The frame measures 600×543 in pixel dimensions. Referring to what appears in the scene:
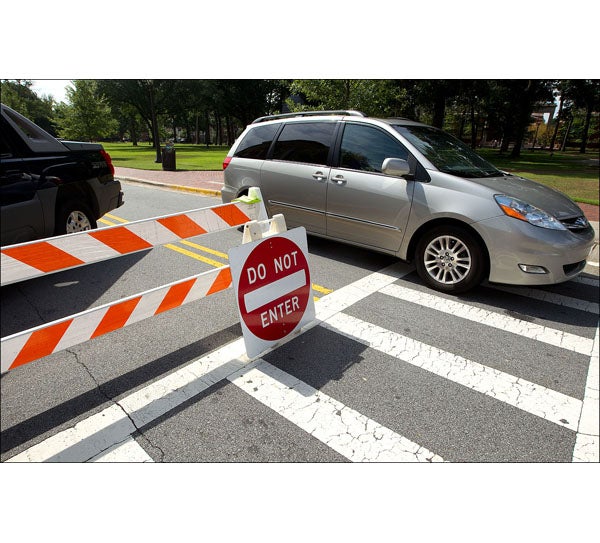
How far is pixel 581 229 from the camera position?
3.64 metres

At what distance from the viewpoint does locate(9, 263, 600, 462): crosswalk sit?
1.92 metres

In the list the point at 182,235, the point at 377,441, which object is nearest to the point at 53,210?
the point at 182,235

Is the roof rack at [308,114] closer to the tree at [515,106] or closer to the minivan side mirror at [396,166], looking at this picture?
the minivan side mirror at [396,166]

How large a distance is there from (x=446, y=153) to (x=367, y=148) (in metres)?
0.91

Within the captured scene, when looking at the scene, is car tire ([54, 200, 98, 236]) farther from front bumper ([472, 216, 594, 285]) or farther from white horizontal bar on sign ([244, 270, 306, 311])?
front bumper ([472, 216, 594, 285])

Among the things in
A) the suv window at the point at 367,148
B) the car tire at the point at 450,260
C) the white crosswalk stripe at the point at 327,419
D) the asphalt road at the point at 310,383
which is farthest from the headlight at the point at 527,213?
the white crosswalk stripe at the point at 327,419

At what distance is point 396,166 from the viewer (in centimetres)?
374

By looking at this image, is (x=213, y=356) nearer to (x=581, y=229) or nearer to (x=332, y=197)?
(x=332, y=197)

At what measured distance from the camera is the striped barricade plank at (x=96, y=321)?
65.7 inches

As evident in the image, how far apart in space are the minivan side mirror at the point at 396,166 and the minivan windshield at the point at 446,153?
353 mm

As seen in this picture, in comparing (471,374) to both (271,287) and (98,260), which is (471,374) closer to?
(271,287)

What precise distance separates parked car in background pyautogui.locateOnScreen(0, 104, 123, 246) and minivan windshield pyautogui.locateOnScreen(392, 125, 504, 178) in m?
3.16

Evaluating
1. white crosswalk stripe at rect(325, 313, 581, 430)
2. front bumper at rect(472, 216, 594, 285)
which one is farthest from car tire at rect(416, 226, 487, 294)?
white crosswalk stripe at rect(325, 313, 581, 430)

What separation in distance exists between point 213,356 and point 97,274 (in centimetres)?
163
